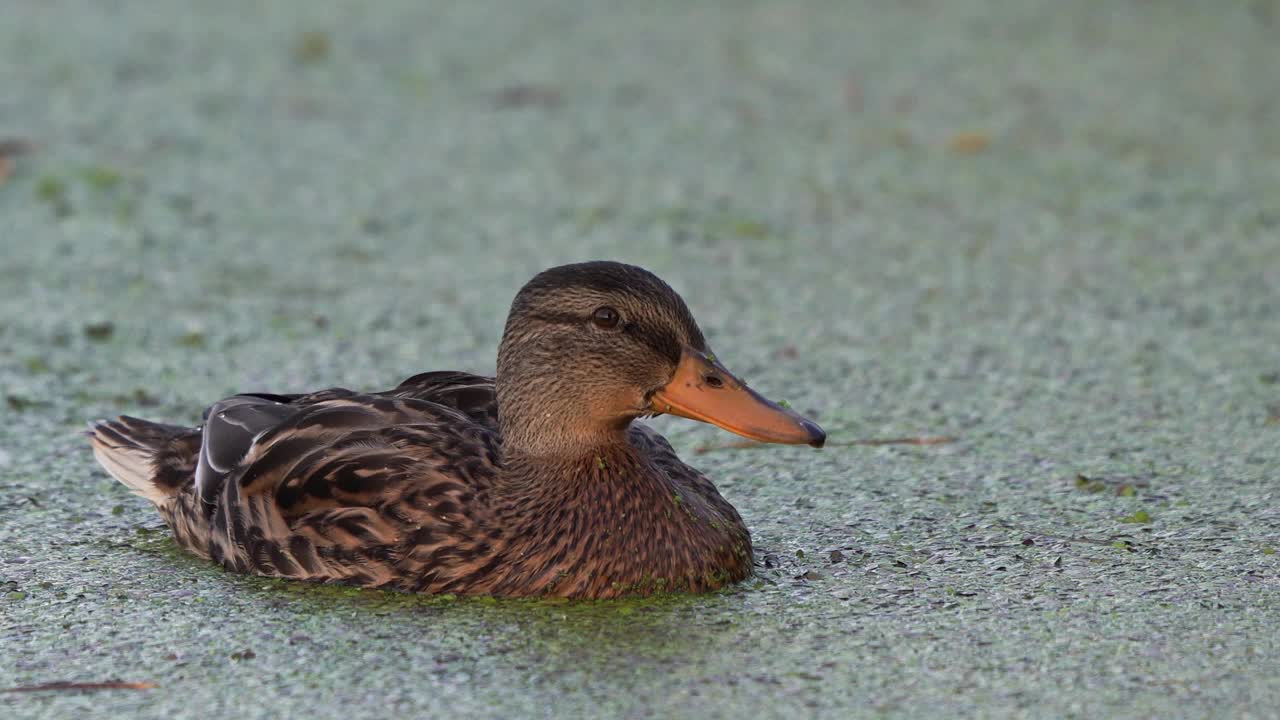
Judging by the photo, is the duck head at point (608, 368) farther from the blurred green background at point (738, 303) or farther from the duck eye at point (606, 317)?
the blurred green background at point (738, 303)

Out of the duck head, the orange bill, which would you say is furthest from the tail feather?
the orange bill

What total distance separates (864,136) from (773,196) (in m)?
0.91

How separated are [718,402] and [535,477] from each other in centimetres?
38

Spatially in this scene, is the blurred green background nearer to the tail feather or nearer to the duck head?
the tail feather

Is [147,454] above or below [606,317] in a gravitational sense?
below

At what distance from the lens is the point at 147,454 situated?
4.15 m

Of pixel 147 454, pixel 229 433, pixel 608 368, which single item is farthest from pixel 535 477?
pixel 147 454

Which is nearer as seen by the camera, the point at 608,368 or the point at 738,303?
the point at 608,368

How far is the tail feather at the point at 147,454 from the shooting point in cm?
406

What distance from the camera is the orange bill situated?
362cm

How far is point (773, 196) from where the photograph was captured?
23.9ft

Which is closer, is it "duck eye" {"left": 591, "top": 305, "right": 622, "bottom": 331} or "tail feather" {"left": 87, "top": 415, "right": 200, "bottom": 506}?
"duck eye" {"left": 591, "top": 305, "right": 622, "bottom": 331}

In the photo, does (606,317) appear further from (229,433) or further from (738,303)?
(738,303)

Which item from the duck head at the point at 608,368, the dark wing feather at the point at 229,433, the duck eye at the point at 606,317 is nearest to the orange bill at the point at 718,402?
the duck head at the point at 608,368
